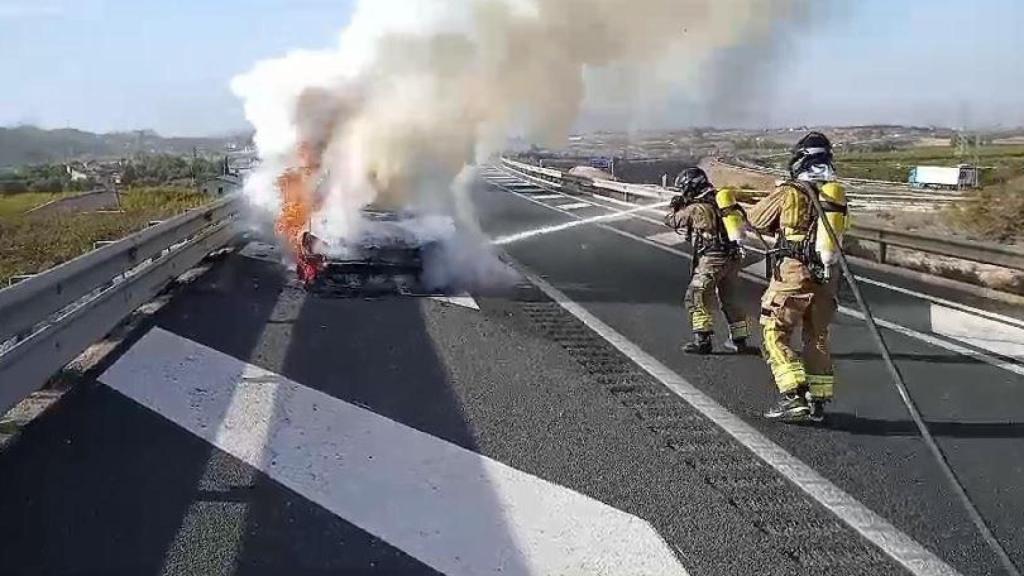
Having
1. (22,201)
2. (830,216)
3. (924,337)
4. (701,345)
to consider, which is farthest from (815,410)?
(22,201)

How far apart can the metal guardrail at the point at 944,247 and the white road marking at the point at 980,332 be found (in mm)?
1345

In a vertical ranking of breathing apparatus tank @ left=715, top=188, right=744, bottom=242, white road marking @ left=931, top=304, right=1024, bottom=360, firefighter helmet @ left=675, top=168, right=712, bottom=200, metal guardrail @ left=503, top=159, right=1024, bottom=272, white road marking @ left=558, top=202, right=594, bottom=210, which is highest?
firefighter helmet @ left=675, top=168, right=712, bottom=200

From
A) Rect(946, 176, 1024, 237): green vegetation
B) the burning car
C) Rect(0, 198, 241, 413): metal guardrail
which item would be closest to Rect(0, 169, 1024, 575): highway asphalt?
Rect(0, 198, 241, 413): metal guardrail

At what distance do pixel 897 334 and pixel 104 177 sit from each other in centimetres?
1858

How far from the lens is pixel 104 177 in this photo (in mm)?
22469

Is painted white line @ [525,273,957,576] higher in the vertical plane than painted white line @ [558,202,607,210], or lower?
lower

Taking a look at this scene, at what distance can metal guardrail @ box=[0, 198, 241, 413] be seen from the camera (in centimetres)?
523

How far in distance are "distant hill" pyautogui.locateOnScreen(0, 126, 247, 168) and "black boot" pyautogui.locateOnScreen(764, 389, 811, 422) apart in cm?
1047

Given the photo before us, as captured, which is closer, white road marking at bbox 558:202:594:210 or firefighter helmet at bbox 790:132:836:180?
firefighter helmet at bbox 790:132:836:180

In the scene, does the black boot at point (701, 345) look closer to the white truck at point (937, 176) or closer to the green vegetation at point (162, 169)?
the green vegetation at point (162, 169)

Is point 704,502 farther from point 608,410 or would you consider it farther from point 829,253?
point 829,253

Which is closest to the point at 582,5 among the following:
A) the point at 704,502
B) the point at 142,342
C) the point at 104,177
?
the point at 142,342

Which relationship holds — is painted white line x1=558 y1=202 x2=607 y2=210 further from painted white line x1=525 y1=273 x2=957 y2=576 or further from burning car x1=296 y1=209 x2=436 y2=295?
painted white line x1=525 y1=273 x2=957 y2=576

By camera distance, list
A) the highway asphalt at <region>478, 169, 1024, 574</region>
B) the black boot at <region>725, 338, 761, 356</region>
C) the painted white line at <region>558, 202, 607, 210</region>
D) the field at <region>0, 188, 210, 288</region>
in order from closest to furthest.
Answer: the highway asphalt at <region>478, 169, 1024, 574</region>
the black boot at <region>725, 338, 761, 356</region>
the field at <region>0, 188, 210, 288</region>
the painted white line at <region>558, 202, 607, 210</region>
